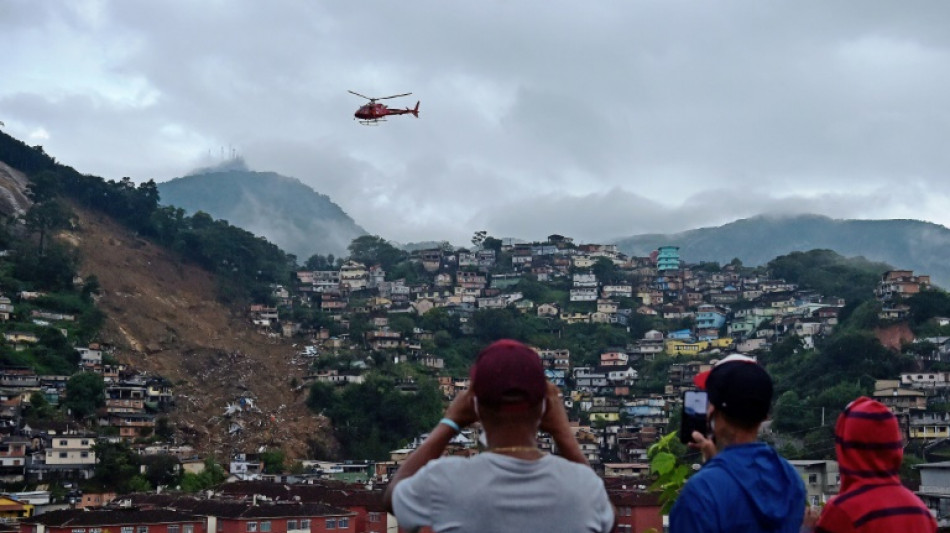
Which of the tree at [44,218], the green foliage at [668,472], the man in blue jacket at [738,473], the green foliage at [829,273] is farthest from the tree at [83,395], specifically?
the man in blue jacket at [738,473]

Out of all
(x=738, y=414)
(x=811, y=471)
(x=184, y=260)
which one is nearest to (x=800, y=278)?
(x=184, y=260)

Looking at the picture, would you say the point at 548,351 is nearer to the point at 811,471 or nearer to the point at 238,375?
the point at 238,375

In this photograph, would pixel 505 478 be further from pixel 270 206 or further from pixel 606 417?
pixel 270 206

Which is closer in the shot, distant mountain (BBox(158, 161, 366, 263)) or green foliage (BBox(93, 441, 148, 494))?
green foliage (BBox(93, 441, 148, 494))

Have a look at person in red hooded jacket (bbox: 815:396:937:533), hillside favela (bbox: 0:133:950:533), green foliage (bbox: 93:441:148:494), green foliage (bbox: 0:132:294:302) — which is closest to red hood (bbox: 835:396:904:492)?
person in red hooded jacket (bbox: 815:396:937:533)

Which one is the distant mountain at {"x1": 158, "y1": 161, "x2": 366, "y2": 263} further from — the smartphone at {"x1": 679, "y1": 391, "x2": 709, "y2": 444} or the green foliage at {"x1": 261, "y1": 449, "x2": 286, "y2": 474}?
the smartphone at {"x1": 679, "y1": 391, "x2": 709, "y2": 444}

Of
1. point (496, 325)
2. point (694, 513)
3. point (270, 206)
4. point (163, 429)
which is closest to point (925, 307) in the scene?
point (496, 325)
